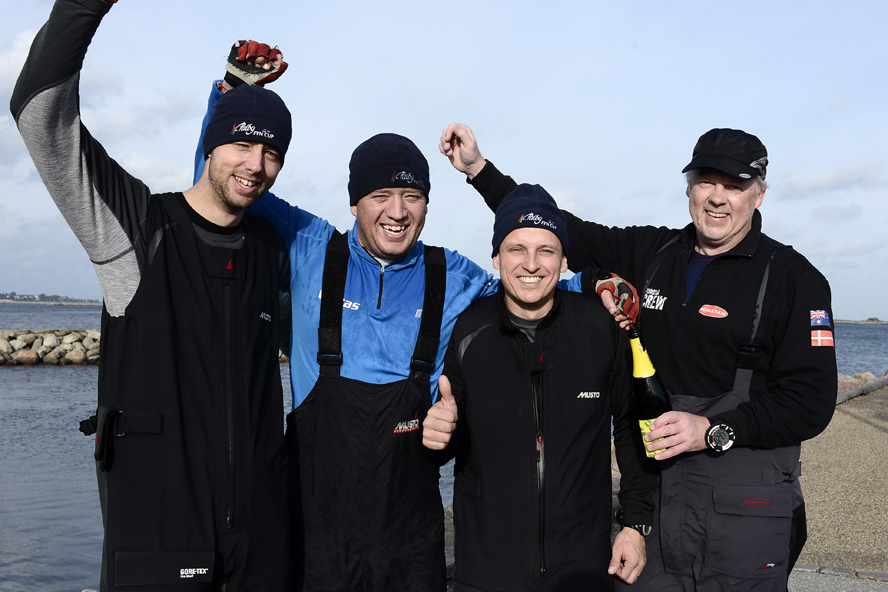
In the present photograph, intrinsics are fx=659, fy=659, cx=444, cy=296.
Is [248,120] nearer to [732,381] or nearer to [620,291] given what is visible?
[620,291]

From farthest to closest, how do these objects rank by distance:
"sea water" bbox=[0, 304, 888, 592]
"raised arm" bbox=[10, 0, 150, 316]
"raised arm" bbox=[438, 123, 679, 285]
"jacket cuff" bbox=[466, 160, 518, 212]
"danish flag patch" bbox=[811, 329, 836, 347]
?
1. "sea water" bbox=[0, 304, 888, 592]
2. "jacket cuff" bbox=[466, 160, 518, 212]
3. "raised arm" bbox=[438, 123, 679, 285]
4. "danish flag patch" bbox=[811, 329, 836, 347]
5. "raised arm" bbox=[10, 0, 150, 316]

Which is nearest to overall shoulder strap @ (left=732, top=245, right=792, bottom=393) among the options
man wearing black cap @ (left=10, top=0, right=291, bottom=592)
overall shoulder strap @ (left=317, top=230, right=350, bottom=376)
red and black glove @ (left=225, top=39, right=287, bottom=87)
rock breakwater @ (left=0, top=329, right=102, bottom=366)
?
overall shoulder strap @ (left=317, top=230, right=350, bottom=376)

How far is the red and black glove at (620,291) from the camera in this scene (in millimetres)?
3211

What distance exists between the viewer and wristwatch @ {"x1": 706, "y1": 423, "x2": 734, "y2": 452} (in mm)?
2990

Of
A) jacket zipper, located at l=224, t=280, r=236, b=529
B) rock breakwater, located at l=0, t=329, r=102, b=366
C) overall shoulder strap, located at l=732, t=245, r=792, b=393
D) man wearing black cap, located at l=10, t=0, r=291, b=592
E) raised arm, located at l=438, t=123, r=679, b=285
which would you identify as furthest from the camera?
rock breakwater, located at l=0, t=329, r=102, b=366

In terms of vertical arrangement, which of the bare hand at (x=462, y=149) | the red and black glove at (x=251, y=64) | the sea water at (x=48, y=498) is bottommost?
the sea water at (x=48, y=498)

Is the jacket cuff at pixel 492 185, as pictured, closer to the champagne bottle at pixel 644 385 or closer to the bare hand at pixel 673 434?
the champagne bottle at pixel 644 385

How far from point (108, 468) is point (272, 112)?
1.72m

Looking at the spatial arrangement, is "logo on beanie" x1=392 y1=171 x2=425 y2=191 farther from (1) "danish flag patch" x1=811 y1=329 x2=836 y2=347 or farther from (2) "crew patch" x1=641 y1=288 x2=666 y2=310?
(1) "danish flag patch" x1=811 y1=329 x2=836 y2=347

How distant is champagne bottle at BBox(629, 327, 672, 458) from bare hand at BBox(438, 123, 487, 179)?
151 cm

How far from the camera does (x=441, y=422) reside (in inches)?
114

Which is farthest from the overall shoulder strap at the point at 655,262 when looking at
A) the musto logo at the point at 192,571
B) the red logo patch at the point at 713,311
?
the musto logo at the point at 192,571

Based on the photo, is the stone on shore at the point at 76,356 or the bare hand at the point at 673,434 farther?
the stone on shore at the point at 76,356

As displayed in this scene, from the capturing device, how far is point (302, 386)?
332 centimetres
